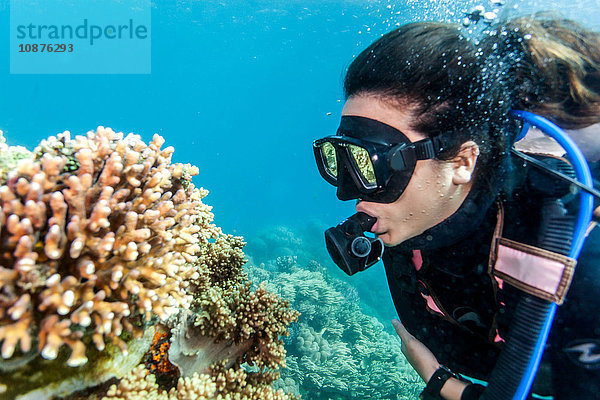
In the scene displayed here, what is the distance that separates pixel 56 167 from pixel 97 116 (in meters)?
117

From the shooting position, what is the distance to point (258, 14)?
5284cm

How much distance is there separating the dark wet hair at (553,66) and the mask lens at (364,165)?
1025 mm

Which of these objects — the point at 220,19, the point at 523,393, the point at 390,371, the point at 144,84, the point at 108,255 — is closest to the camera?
the point at 108,255

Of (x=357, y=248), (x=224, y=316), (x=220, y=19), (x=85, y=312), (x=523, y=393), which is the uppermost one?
(x=220, y=19)

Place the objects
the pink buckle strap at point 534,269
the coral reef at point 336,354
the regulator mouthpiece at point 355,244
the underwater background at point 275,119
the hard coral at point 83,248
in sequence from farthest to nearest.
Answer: the underwater background at point 275,119, the coral reef at point 336,354, the regulator mouthpiece at point 355,244, the pink buckle strap at point 534,269, the hard coral at point 83,248

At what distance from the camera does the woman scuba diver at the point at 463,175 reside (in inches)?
78.3

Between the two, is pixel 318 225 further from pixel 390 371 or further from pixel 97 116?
pixel 97 116

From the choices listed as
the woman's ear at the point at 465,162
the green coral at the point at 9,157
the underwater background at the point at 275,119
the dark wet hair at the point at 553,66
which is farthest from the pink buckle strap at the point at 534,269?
the green coral at the point at 9,157

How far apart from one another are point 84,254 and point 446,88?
7.57 ft

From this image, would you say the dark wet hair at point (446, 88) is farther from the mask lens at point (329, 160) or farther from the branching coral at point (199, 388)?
the branching coral at point (199, 388)

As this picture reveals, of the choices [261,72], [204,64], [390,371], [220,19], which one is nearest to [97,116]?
[204,64]

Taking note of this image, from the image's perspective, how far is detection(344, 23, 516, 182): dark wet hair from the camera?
2074mm

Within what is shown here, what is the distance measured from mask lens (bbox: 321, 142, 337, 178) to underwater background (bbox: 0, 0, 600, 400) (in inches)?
28.8

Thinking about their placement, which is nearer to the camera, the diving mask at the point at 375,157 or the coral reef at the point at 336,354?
the diving mask at the point at 375,157
